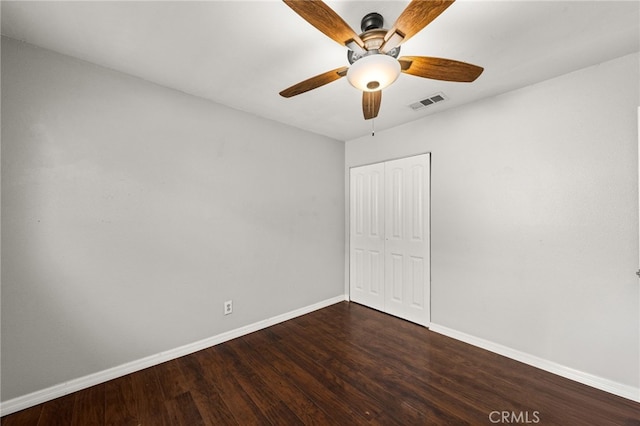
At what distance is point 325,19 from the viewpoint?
3.89 feet

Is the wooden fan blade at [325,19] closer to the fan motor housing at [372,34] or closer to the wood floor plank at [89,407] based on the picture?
the fan motor housing at [372,34]

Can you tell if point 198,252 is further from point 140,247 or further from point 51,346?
point 51,346

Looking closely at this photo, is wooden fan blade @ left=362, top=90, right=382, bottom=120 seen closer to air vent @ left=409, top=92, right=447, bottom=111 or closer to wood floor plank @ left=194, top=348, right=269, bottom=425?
air vent @ left=409, top=92, right=447, bottom=111

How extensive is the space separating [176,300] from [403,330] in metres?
2.39

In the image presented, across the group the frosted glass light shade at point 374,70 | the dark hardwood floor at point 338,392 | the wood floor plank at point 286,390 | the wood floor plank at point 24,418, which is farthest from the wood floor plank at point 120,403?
the frosted glass light shade at point 374,70

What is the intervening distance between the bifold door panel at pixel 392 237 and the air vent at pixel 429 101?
58 centimetres

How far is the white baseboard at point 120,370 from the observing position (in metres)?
1.71

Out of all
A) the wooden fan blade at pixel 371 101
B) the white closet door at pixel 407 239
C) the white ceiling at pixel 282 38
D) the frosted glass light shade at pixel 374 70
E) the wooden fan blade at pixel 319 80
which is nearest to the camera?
the frosted glass light shade at pixel 374 70

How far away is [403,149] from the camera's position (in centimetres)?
322

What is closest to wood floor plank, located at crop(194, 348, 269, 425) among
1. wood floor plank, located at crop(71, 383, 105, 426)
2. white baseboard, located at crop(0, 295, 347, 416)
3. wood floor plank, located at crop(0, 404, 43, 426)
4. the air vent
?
white baseboard, located at crop(0, 295, 347, 416)

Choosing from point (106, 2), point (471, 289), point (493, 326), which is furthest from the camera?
point (471, 289)

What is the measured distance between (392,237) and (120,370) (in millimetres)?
3011

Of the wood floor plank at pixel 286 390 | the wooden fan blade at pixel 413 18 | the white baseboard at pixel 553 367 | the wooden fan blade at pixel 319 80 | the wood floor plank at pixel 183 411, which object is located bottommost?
the wood floor plank at pixel 183 411

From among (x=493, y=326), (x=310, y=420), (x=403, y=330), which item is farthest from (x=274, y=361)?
(x=493, y=326)
